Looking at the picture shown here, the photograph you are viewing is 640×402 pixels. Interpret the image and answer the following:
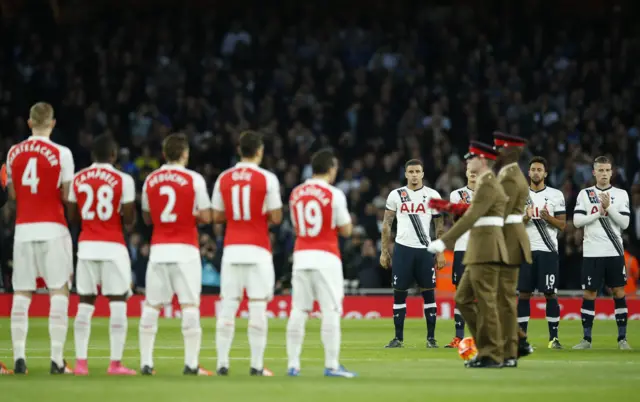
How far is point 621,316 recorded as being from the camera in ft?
61.6

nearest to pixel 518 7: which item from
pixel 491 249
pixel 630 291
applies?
pixel 630 291

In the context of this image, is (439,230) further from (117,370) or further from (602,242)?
(117,370)

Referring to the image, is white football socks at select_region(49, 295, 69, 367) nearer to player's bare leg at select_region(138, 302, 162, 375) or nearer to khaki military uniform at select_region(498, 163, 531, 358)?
player's bare leg at select_region(138, 302, 162, 375)

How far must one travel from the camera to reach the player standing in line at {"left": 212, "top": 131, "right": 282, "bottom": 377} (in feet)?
42.8

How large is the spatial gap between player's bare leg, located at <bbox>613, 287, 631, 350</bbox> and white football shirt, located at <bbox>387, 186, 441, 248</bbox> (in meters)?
2.98

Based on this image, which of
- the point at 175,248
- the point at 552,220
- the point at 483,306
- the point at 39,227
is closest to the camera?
the point at 175,248

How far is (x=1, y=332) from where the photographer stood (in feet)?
72.6

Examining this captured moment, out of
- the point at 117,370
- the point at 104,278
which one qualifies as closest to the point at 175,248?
the point at 104,278

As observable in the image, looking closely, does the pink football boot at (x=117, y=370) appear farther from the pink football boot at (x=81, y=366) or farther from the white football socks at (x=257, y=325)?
the white football socks at (x=257, y=325)

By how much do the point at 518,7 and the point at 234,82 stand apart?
846 centimetres

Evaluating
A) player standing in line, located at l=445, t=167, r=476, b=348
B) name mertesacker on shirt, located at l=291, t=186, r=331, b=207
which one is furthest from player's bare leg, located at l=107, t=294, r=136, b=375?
player standing in line, located at l=445, t=167, r=476, b=348

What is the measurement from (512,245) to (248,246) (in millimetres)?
3371

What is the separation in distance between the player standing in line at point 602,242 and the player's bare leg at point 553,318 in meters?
0.37

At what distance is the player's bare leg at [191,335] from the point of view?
12.9 metres
